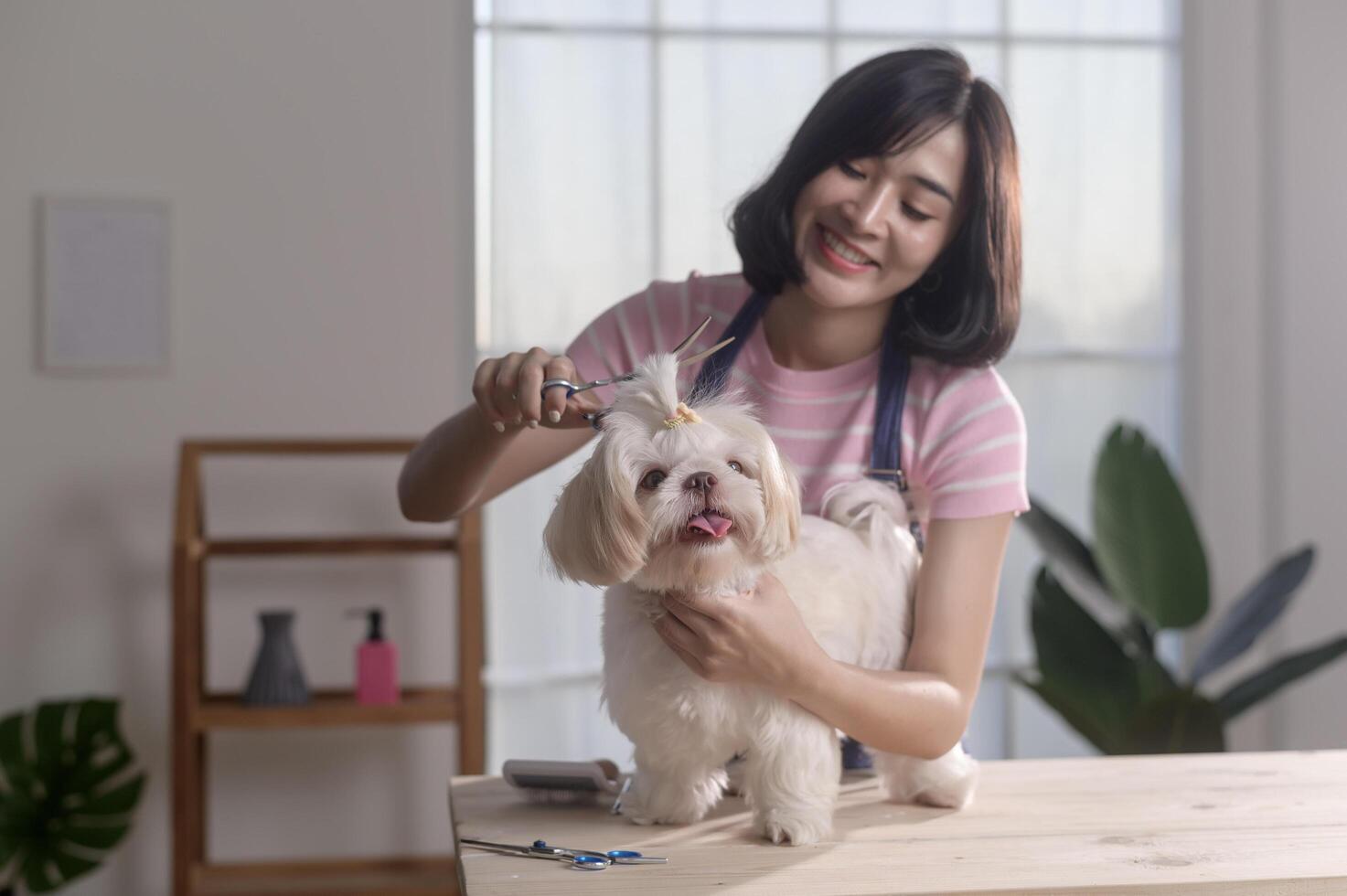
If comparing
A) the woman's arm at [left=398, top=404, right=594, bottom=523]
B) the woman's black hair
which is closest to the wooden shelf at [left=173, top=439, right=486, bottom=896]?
the woman's arm at [left=398, top=404, right=594, bottom=523]

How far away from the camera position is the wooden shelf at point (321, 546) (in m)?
2.63

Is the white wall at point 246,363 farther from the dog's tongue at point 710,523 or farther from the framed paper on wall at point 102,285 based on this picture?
the dog's tongue at point 710,523

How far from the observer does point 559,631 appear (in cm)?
297

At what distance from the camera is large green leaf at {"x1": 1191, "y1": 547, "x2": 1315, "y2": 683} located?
2.69 m

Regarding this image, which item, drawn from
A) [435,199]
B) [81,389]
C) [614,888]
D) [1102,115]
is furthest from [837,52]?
[614,888]

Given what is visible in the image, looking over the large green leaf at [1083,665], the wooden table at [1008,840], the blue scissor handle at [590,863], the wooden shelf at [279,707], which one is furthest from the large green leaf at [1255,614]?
the blue scissor handle at [590,863]

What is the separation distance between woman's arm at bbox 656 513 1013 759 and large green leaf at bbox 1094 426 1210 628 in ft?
5.19

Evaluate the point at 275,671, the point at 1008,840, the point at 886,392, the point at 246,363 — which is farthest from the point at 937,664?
the point at 246,363

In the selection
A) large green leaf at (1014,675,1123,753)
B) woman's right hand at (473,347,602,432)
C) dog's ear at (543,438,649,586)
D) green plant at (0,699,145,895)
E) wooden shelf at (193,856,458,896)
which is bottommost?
wooden shelf at (193,856,458,896)

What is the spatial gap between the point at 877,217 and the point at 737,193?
184cm

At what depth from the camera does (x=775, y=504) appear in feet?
3.32

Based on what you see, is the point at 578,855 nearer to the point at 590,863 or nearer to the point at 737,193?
the point at 590,863

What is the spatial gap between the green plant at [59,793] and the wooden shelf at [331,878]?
223mm

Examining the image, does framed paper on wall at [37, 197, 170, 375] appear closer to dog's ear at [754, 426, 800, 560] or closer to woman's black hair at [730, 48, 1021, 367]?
woman's black hair at [730, 48, 1021, 367]
